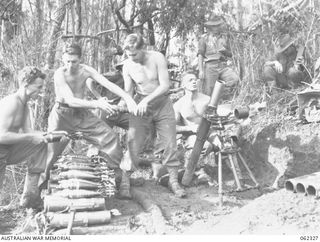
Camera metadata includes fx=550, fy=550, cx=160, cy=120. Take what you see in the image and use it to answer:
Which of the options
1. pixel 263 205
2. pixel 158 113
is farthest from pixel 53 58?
pixel 263 205

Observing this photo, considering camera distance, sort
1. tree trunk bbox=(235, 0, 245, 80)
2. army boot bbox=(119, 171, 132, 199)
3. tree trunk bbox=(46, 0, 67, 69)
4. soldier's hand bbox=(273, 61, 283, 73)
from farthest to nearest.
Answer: tree trunk bbox=(235, 0, 245, 80)
tree trunk bbox=(46, 0, 67, 69)
soldier's hand bbox=(273, 61, 283, 73)
army boot bbox=(119, 171, 132, 199)

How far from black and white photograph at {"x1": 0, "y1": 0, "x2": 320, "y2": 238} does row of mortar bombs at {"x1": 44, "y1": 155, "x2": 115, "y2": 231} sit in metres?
0.02

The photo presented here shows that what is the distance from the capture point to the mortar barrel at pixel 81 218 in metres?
5.79

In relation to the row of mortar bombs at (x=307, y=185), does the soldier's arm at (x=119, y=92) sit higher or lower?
higher

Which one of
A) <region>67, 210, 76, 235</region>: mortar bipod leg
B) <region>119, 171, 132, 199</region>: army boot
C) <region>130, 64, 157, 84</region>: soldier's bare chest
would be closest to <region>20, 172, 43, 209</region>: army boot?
<region>67, 210, 76, 235</region>: mortar bipod leg

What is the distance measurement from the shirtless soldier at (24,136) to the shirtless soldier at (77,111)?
29 cm

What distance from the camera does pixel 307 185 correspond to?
5.50 m

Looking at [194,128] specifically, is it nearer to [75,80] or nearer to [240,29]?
[75,80]

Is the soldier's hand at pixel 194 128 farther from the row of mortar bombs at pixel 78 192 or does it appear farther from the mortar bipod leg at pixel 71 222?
the mortar bipod leg at pixel 71 222

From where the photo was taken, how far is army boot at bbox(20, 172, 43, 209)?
6.29 metres

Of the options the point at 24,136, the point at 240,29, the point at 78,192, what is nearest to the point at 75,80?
the point at 24,136

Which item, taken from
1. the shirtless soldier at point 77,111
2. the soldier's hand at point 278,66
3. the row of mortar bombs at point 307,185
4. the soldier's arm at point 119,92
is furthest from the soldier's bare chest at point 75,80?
the soldier's hand at point 278,66

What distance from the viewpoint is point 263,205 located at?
561cm

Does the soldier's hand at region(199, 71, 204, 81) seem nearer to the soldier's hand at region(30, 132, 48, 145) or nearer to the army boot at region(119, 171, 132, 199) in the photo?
the army boot at region(119, 171, 132, 199)
